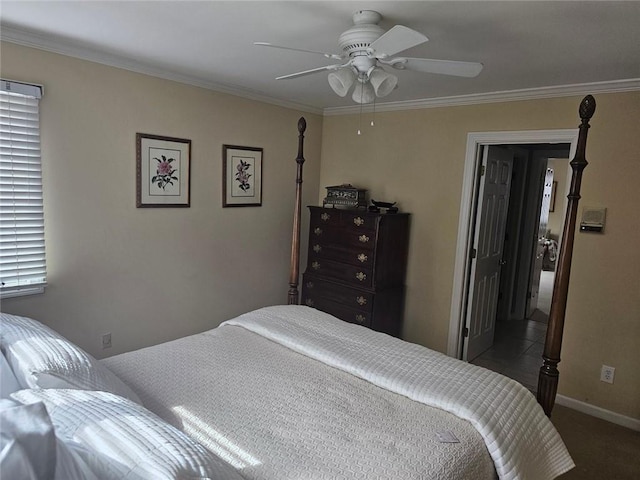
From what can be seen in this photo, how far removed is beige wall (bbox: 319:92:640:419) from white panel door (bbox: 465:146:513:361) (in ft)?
0.70

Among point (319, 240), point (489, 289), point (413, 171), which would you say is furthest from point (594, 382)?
point (319, 240)

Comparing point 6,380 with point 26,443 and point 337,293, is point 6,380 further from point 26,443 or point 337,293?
point 337,293

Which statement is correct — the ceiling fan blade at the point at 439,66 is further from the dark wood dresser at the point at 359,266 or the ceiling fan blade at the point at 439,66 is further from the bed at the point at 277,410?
the dark wood dresser at the point at 359,266

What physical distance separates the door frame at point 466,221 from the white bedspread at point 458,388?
5.29 feet

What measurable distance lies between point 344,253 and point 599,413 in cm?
227

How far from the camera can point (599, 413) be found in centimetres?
305

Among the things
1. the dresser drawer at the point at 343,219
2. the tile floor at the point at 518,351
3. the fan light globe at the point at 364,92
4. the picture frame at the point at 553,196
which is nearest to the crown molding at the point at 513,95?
the dresser drawer at the point at 343,219

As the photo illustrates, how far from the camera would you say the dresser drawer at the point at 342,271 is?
3.63 metres

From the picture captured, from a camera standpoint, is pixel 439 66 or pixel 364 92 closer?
pixel 439 66

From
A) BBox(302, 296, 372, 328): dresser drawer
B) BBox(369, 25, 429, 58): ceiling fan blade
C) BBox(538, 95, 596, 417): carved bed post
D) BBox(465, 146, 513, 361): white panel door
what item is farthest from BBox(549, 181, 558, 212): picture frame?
BBox(369, 25, 429, 58): ceiling fan blade

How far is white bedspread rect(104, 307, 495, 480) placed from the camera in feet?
4.33

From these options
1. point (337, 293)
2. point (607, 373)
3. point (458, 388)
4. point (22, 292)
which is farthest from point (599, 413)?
point (22, 292)

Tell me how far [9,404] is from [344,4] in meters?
1.85

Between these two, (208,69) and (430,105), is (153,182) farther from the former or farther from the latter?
(430,105)
